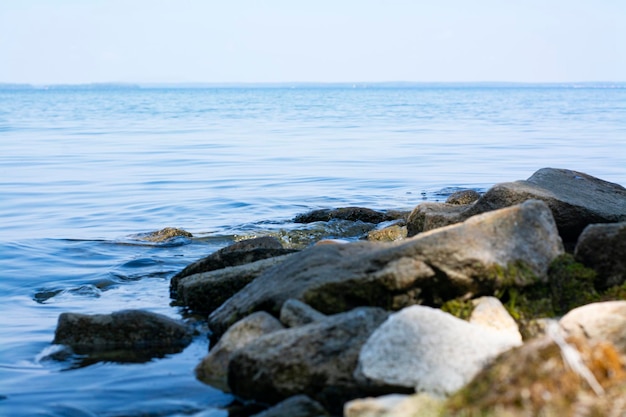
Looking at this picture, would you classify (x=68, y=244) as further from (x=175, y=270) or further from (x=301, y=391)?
(x=301, y=391)

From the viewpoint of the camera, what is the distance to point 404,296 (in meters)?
6.75

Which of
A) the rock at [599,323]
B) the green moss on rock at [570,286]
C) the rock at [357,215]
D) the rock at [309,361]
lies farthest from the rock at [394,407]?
the rock at [357,215]

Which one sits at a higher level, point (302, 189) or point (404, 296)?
point (404, 296)

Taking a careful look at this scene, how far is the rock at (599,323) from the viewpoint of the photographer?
5.36m

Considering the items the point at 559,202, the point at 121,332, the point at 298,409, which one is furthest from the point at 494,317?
the point at 121,332

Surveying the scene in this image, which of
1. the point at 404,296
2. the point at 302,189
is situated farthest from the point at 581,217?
the point at 302,189

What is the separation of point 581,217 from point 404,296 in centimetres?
339

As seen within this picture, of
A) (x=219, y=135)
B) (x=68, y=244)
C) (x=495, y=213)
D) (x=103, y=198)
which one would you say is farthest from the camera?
(x=219, y=135)

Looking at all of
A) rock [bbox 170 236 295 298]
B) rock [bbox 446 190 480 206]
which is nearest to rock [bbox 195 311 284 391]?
rock [bbox 170 236 295 298]

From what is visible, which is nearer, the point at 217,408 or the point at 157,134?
the point at 217,408

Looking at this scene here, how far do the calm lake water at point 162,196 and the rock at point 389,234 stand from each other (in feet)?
7.85

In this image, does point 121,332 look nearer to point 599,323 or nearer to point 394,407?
point 394,407

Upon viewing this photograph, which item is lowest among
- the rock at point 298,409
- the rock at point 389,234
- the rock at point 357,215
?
the rock at point 357,215

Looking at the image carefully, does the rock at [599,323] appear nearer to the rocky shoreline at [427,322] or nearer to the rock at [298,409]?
the rocky shoreline at [427,322]
